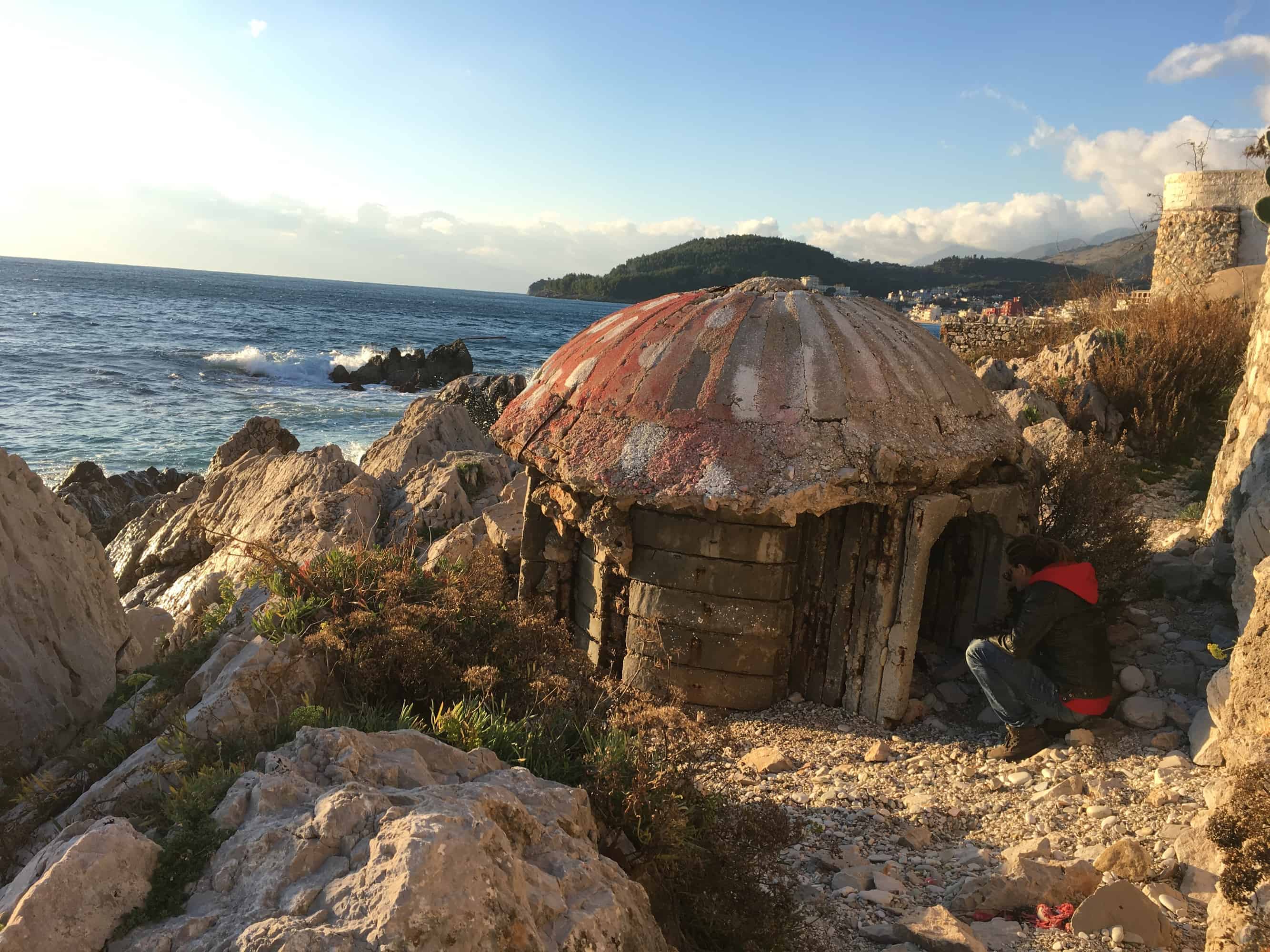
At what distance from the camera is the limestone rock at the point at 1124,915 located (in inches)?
127

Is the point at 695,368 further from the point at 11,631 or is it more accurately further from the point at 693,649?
the point at 11,631

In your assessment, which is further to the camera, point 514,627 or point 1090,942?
point 514,627

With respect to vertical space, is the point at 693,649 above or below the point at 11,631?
below

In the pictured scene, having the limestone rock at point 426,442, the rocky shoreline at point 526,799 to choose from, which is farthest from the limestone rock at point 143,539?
the limestone rock at point 426,442

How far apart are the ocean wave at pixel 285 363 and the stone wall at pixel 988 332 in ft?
89.2

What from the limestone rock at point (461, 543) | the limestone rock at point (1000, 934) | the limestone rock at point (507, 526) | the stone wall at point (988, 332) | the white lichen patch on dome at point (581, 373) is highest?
the stone wall at point (988, 332)

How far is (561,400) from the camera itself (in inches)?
253

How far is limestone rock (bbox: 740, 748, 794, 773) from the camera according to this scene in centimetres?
515

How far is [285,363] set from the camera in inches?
1506

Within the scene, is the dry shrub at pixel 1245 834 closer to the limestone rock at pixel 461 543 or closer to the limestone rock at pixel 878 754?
the limestone rock at pixel 878 754

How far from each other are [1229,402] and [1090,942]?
10338 millimetres

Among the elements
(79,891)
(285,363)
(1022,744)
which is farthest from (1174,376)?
(285,363)

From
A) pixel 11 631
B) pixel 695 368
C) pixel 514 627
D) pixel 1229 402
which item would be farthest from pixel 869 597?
pixel 1229 402

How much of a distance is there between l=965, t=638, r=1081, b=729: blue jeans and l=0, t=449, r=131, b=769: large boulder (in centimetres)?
510
